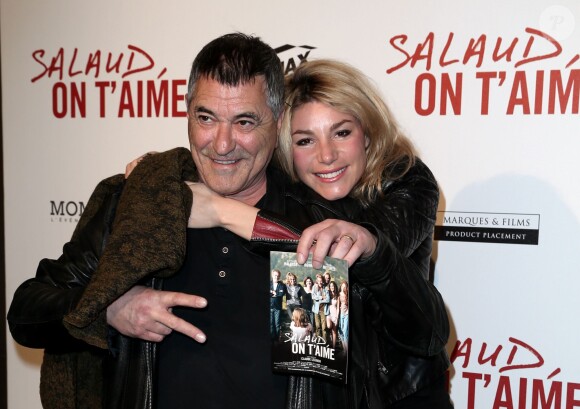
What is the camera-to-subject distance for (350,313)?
138cm

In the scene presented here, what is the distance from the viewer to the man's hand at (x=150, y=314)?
121 centimetres

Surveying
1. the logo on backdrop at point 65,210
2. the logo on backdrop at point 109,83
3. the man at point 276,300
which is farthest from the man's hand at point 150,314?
the logo on backdrop at point 65,210

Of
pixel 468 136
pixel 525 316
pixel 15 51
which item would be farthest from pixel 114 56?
pixel 525 316

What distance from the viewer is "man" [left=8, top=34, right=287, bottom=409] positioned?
4.24 feet

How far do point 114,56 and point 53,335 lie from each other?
1.63 metres

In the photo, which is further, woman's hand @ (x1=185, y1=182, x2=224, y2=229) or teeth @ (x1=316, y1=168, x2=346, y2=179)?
teeth @ (x1=316, y1=168, x2=346, y2=179)

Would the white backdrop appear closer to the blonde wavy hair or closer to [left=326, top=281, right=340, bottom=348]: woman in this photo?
the blonde wavy hair

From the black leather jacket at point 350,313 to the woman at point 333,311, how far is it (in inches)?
3.8

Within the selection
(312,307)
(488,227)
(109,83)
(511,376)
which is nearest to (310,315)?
(312,307)

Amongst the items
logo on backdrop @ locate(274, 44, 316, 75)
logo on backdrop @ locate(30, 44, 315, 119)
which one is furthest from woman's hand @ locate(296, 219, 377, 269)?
logo on backdrop @ locate(30, 44, 315, 119)

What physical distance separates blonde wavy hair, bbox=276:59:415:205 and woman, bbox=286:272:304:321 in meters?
0.61

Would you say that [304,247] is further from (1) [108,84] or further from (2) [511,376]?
(1) [108,84]

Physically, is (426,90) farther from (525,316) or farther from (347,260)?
(347,260)

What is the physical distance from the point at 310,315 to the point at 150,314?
0.31 metres
